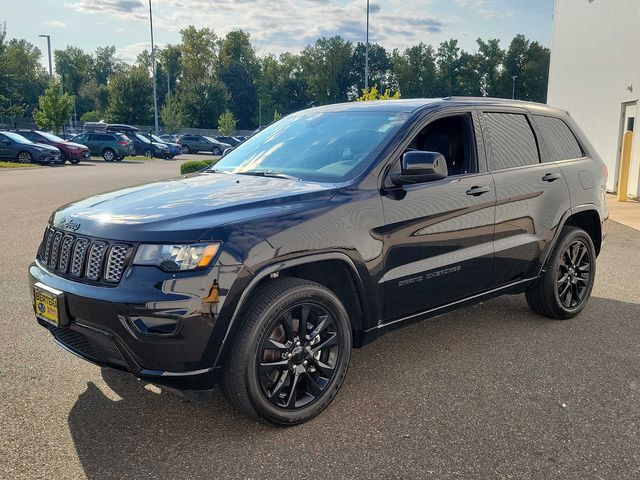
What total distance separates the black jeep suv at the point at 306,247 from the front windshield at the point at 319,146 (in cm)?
2

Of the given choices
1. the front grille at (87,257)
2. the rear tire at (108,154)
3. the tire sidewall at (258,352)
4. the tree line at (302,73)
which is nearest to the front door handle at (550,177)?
the tire sidewall at (258,352)

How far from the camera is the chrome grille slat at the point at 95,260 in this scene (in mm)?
2984

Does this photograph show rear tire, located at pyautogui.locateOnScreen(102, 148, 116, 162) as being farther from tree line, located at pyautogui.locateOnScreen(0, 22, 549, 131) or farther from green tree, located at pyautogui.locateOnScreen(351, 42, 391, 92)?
green tree, located at pyautogui.locateOnScreen(351, 42, 391, 92)

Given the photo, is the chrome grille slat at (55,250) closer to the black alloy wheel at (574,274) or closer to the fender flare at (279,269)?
the fender flare at (279,269)

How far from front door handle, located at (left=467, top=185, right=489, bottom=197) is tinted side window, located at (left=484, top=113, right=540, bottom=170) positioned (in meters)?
0.24

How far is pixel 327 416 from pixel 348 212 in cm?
118

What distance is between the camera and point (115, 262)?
2.93m

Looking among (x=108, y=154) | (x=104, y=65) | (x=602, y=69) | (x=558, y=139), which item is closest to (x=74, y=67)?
(x=104, y=65)

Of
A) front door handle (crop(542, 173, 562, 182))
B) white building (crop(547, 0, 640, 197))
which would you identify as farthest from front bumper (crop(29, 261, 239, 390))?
white building (crop(547, 0, 640, 197))

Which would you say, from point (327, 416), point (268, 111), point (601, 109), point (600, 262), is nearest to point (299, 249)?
point (327, 416)

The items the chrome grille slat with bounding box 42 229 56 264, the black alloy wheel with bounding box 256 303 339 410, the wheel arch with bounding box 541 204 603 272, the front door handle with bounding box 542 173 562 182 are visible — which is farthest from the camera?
the wheel arch with bounding box 541 204 603 272

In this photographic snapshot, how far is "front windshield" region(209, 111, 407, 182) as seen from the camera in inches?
149

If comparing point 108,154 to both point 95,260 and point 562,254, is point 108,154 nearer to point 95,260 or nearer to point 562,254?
point 562,254

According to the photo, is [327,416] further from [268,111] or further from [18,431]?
[268,111]
